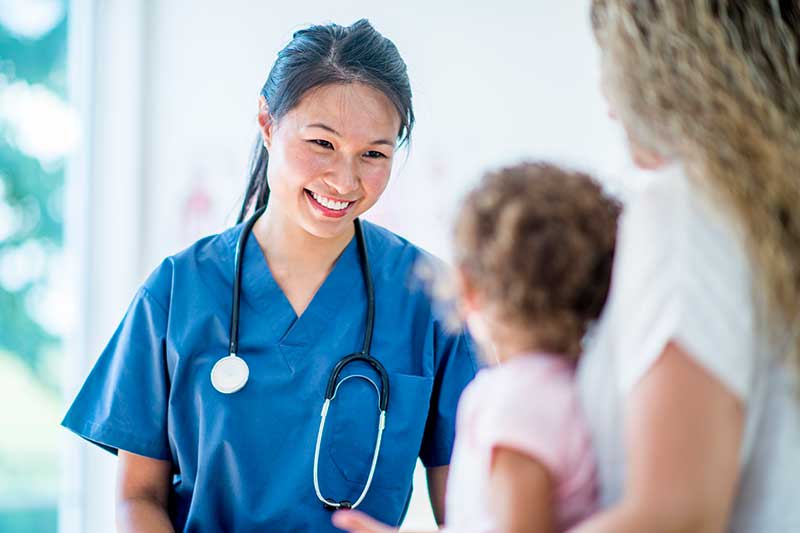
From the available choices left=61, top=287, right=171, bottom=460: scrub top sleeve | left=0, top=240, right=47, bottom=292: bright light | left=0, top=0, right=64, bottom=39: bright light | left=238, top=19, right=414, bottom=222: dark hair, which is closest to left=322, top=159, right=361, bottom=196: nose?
left=238, top=19, right=414, bottom=222: dark hair

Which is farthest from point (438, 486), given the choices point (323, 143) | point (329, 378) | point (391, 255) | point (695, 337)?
point (695, 337)

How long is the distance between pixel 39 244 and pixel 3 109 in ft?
1.45

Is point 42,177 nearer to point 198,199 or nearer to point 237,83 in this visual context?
point 198,199

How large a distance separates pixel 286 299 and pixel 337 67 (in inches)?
16.4

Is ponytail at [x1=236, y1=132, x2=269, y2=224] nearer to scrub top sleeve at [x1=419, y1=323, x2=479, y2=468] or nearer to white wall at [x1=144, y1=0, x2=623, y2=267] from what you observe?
scrub top sleeve at [x1=419, y1=323, x2=479, y2=468]

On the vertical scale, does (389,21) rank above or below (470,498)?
above

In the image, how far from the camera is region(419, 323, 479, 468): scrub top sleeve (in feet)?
5.57

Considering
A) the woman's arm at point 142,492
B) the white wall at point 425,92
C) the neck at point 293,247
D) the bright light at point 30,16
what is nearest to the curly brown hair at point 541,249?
the neck at point 293,247

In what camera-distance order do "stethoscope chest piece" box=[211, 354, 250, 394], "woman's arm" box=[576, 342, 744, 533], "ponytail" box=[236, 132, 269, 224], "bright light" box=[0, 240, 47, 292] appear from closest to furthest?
"woman's arm" box=[576, 342, 744, 533], "stethoscope chest piece" box=[211, 354, 250, 394], "ponytail" box=[236, 132, 269, 224], "bright light" box=[0, 240, 47, 292]

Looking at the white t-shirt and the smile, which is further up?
the smile

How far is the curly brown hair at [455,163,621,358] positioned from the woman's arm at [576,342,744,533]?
0.44ft

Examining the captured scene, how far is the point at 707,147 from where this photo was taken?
891 mm

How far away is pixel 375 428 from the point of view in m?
1.60

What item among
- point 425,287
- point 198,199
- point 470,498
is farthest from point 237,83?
point 470,498
